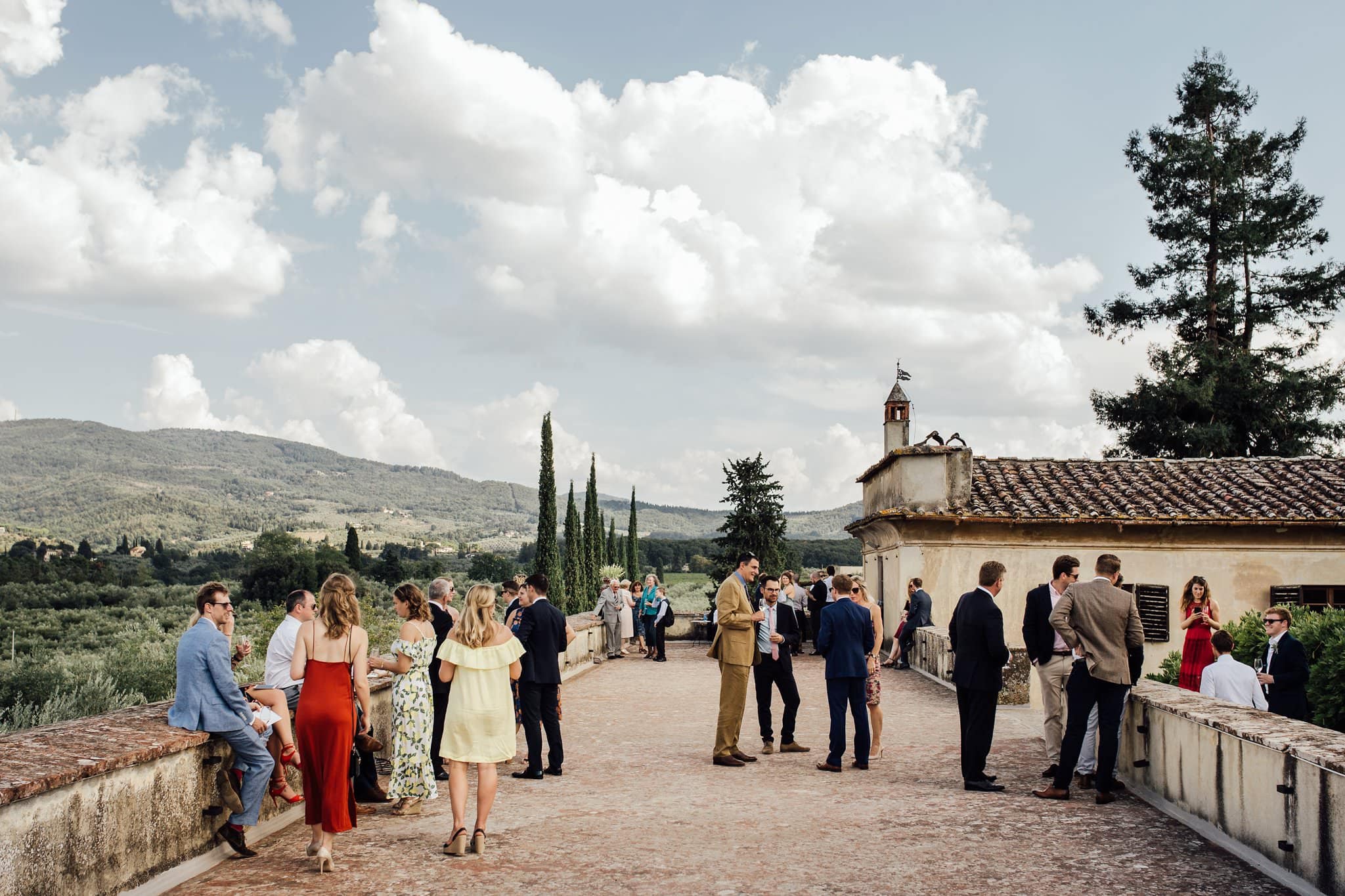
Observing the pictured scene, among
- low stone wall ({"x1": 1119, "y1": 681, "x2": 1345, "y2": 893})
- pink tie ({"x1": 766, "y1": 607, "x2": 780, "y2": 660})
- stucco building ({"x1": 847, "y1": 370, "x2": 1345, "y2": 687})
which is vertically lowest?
low stone wall ({"x1": 1119, "y1": 681, "x2": 1345, "y2": 893})

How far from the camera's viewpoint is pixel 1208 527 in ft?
72.3

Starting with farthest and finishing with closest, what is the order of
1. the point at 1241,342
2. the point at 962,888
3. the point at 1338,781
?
the point at 1241,342, the point at 962,888, the point at 1338,781

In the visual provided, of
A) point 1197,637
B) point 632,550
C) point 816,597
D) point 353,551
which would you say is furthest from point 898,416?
point 353,551

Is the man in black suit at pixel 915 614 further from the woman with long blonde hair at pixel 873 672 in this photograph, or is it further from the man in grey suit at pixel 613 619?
the woman with long blonde hair at pixel 873 672

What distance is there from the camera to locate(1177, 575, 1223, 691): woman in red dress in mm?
10867

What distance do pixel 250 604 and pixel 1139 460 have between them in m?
37.2

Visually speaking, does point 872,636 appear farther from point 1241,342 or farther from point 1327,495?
point 1241,342

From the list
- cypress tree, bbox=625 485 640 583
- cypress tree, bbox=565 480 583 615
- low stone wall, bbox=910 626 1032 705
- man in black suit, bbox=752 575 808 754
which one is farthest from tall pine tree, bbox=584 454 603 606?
man in black suit, bbox=752 575 808 754

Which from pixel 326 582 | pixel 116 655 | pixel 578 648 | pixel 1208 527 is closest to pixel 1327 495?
pixel 1208 527

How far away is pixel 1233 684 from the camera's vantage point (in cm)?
967

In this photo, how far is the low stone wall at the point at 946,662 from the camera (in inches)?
614

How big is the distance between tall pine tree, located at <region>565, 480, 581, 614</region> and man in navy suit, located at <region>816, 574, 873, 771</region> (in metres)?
33.7

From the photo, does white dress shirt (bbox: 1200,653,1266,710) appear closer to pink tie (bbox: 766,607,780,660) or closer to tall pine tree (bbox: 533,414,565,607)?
pink tie (bbox: 766,607,780,660)

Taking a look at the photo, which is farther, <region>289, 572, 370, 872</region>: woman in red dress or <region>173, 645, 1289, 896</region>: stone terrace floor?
<region>289, 572, 370, 872</region>: woman in red dress
